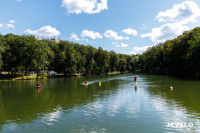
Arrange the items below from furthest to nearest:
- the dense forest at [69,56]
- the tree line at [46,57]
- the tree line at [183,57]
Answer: the tree line at [46,57]
the dense forest at [69,56]
the tree line at [183,57]

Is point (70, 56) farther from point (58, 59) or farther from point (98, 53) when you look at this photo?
point (98, 53)

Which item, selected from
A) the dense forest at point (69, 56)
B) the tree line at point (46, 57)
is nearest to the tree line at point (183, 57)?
the dense forest at point (69, 56)

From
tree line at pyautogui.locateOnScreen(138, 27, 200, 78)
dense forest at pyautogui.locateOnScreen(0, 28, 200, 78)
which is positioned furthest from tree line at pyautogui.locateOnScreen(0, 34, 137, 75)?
tree line at pyautogui.locateOnScreen(138, 27, 200, 78)

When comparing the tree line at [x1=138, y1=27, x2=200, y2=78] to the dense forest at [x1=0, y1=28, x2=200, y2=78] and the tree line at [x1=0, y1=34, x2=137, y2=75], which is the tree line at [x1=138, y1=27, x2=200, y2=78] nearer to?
the dense forest at [x1=0, y1=28, x2=200, y2=78]

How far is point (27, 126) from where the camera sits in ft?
52.2

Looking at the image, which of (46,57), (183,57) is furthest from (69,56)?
(183,57)

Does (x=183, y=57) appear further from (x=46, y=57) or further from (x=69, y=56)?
(x=46, y=57)

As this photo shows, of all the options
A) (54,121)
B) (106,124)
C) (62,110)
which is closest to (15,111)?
(62,110)

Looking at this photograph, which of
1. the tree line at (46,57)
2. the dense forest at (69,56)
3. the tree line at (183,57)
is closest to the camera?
the tree line at (183,57)

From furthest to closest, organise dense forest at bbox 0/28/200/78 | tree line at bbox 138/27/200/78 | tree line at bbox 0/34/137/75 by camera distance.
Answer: tree line at bbox 0/34/137/75 → dense forest at bbox 0/28/200/78 → tree line at bbox 138/27/200/78

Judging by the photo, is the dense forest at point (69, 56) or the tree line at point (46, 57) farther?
the tree line at point (46, 57)

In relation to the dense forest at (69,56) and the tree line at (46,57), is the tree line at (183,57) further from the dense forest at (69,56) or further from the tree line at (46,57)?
the tree line at (46,57)

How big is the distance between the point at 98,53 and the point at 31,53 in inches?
2887

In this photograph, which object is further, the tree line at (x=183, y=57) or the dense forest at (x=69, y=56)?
the dense forest at (x=69, y=56)
